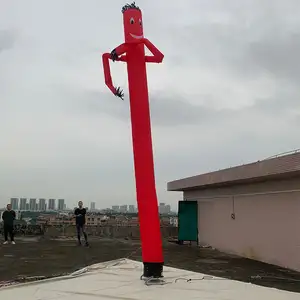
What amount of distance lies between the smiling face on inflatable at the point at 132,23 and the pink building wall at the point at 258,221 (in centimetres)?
567

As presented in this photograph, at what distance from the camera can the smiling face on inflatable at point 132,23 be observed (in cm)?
683

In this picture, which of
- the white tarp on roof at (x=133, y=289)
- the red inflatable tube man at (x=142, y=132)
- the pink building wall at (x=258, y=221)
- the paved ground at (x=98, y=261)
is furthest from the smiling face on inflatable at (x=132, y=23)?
the pink building wall at (x=258, y=221)

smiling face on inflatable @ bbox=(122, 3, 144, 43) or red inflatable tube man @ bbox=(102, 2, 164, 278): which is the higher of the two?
smiling face on inflatable @ bbox=(122, 3, 144, 43)

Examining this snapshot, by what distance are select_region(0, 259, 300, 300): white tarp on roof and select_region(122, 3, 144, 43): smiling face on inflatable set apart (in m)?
3.76

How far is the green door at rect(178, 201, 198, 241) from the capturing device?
58.3 feet

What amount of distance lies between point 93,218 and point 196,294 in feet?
63.1

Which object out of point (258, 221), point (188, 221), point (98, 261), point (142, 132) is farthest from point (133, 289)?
point (188, 221)

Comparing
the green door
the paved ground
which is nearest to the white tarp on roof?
the paved ground

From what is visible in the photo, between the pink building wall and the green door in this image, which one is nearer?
the pink building wall

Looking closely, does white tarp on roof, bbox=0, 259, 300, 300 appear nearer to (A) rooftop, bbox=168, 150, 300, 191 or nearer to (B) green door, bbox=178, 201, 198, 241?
(A) rooftop, bbox=168, 150, 300, 191

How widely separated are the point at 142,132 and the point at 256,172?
5.49m

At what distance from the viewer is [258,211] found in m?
12.4

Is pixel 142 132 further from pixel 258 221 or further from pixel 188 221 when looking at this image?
pixel 188 221

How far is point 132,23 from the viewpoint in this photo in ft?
22.6
